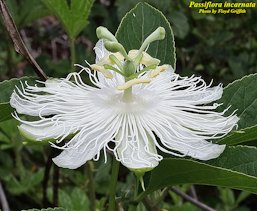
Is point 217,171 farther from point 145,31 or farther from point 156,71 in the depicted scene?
point 145,31

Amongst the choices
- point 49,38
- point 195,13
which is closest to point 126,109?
point 195,13

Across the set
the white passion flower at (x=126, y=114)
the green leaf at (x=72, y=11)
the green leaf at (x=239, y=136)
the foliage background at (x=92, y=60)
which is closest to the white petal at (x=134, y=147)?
the white passion flower at (x=126, y=114)

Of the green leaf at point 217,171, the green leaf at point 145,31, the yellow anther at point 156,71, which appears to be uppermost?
the green leaf at point 145,31

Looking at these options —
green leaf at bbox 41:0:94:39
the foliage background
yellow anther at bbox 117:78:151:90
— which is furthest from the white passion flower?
the foliage background

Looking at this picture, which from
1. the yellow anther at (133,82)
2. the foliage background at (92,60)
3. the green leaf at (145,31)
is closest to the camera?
the yellow anther at (133,82)

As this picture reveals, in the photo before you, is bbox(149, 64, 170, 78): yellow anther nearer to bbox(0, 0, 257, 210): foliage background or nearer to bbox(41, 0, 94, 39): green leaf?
bbox(41, 0, 94, 39): green leaf

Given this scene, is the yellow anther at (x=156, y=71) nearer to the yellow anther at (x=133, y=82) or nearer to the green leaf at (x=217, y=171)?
the yellow anther at (x=133, y=82)

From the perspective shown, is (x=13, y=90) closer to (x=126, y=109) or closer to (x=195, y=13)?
(x=126, y=109)
